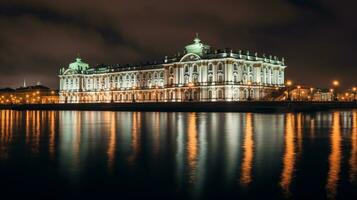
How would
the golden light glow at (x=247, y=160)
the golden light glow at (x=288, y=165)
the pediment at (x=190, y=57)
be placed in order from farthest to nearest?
the pediment at (x=190, y=57)
the golden light glow at (x=247, y=160)
the golden light glow at (x=288, y=165)

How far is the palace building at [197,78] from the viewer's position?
4350 inches

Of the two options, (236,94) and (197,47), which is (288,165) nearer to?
(236,94)

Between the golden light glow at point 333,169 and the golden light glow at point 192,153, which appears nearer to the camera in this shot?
the golden light glow at point 333,169

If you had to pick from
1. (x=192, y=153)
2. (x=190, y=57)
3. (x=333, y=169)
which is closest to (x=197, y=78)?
(x=190, y=57)

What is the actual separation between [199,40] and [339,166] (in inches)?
4191

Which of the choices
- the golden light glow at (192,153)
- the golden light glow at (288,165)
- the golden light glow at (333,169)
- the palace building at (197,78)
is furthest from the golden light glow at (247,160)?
the palace building at (197,78)

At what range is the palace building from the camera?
110 m

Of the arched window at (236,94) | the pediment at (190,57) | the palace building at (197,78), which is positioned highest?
the pediment at (190,57)

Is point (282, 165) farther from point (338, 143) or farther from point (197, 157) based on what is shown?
point (338, 143)

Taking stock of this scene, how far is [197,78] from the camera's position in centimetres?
11619

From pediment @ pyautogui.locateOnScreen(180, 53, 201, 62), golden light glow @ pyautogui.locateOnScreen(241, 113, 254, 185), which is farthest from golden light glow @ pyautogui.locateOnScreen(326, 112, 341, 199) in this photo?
pediment @ pyautogui.locateOnScreen(180, 53, 201, 62)

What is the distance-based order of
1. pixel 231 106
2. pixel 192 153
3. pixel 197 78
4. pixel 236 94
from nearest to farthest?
pixel 192 153 < pixel 231 106 < pixel 236 94 < pixel 197 78

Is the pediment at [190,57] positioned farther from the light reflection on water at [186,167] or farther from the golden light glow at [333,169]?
the golden light glow at [333,169]

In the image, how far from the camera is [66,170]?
15898 mm
